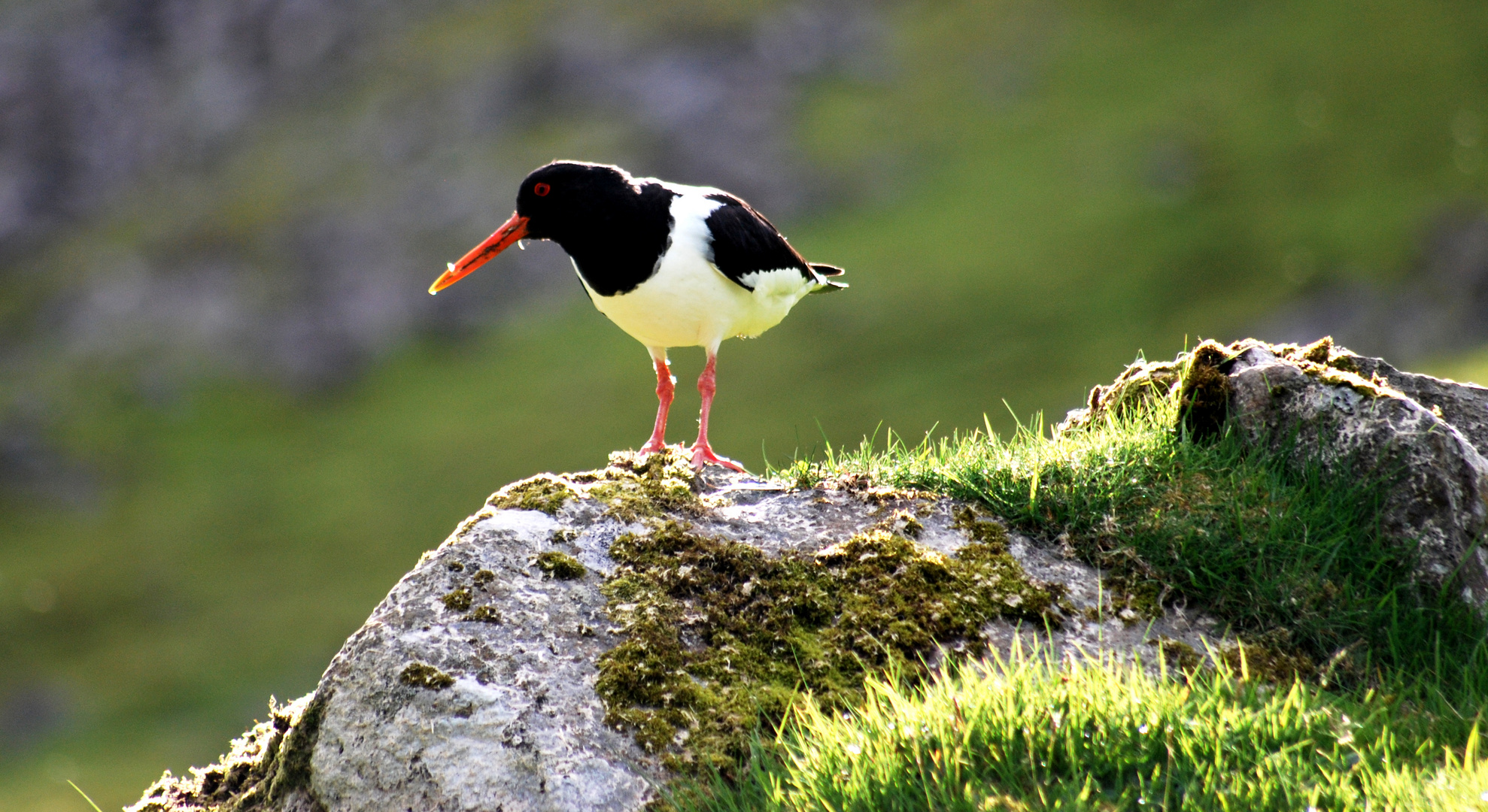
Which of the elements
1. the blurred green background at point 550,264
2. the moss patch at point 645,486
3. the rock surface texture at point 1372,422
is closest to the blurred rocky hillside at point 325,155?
the blurred green background at point 550,264

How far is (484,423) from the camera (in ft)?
247

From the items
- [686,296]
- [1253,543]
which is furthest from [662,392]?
[1253,543]

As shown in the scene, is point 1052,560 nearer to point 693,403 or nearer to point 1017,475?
point 1017,475

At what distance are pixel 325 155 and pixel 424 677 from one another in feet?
382

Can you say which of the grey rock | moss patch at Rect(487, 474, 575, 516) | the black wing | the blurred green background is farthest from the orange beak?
the blurred green background

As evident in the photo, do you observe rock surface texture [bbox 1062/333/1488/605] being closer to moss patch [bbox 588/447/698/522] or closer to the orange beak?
moss patch [bbox 588/447/698/522]

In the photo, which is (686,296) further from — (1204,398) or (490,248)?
(1204,398)

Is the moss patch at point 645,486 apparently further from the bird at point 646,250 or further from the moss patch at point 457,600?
the moss patch at point 457,600

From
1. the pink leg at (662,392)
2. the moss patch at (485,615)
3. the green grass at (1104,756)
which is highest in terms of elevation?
the pink leg at (662,392)

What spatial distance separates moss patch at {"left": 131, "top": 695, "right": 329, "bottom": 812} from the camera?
232 inches

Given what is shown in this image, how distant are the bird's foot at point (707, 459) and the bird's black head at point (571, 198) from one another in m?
2.00

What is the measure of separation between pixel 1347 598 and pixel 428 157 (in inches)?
4246

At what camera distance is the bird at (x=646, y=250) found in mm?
9125

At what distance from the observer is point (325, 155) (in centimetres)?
11194
